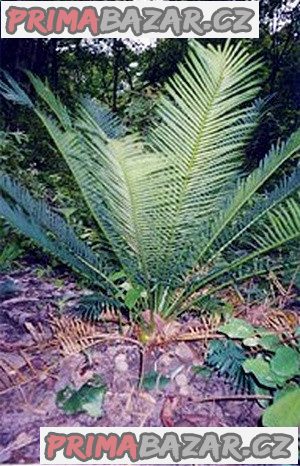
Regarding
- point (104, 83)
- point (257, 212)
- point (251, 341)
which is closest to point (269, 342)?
point (251, 341)

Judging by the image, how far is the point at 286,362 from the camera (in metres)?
1.08

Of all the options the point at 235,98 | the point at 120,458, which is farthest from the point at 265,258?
the point at 120,458

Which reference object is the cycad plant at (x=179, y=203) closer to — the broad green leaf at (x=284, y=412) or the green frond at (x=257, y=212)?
the green frond at (x=257, y=212)

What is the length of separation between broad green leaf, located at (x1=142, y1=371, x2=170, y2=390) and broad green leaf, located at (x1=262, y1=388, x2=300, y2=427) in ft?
0.82

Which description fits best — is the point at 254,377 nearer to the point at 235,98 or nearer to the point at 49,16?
the point at 235,98

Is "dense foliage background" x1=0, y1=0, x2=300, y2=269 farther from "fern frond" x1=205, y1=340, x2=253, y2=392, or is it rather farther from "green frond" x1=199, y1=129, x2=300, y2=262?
"fern frond" x1=205, y1=340, x2=253, y2=392

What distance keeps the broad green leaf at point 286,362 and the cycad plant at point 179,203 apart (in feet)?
0.78

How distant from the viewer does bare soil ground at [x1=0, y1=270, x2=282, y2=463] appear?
1.17 meters

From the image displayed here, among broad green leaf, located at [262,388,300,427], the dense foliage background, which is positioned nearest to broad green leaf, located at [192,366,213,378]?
broad green leaf, located at [262,388,300,427]

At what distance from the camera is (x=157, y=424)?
116cm

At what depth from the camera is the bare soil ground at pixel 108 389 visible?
1172 millimetres

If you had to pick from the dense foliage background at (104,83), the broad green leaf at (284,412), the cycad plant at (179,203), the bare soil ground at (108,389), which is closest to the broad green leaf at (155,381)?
the bare soil ground at (108,389)

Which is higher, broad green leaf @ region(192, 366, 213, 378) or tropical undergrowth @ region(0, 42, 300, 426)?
tropical undergrowth @ region(0, 42, 300, 426)

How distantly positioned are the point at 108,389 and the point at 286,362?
37cm
